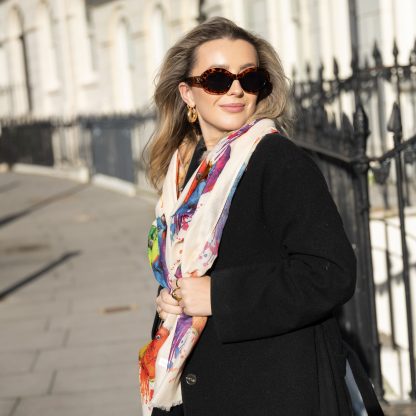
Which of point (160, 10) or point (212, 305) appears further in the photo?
point (160, 10)

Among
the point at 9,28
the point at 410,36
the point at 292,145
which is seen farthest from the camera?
the point at 9,28

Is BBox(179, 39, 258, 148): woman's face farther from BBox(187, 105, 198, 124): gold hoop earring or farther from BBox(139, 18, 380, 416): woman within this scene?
BBox(187, 105, 198, 124): gold hoop earring

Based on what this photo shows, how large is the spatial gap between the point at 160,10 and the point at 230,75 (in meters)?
17.5

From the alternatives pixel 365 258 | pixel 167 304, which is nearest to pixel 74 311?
pixel 365 258

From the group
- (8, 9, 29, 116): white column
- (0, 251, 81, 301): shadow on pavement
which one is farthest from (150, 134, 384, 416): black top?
(8, 9, 29, 116): white column

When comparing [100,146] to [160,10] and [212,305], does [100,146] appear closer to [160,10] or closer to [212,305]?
[160,10]

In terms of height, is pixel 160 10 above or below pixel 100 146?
above

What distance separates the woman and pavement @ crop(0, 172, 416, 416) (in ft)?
7.54

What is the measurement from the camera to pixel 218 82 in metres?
2.42

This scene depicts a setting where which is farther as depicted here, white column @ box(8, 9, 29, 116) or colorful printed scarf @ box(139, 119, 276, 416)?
white column @ box(8, 9, 29, 116)

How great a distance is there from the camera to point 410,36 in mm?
10516

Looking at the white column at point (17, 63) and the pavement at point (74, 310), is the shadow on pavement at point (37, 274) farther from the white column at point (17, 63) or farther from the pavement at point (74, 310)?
the white column at point (17, 63)

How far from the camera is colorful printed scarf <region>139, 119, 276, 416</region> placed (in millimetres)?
2244

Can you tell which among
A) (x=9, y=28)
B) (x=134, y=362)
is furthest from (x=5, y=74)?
(x=134, y=362)
